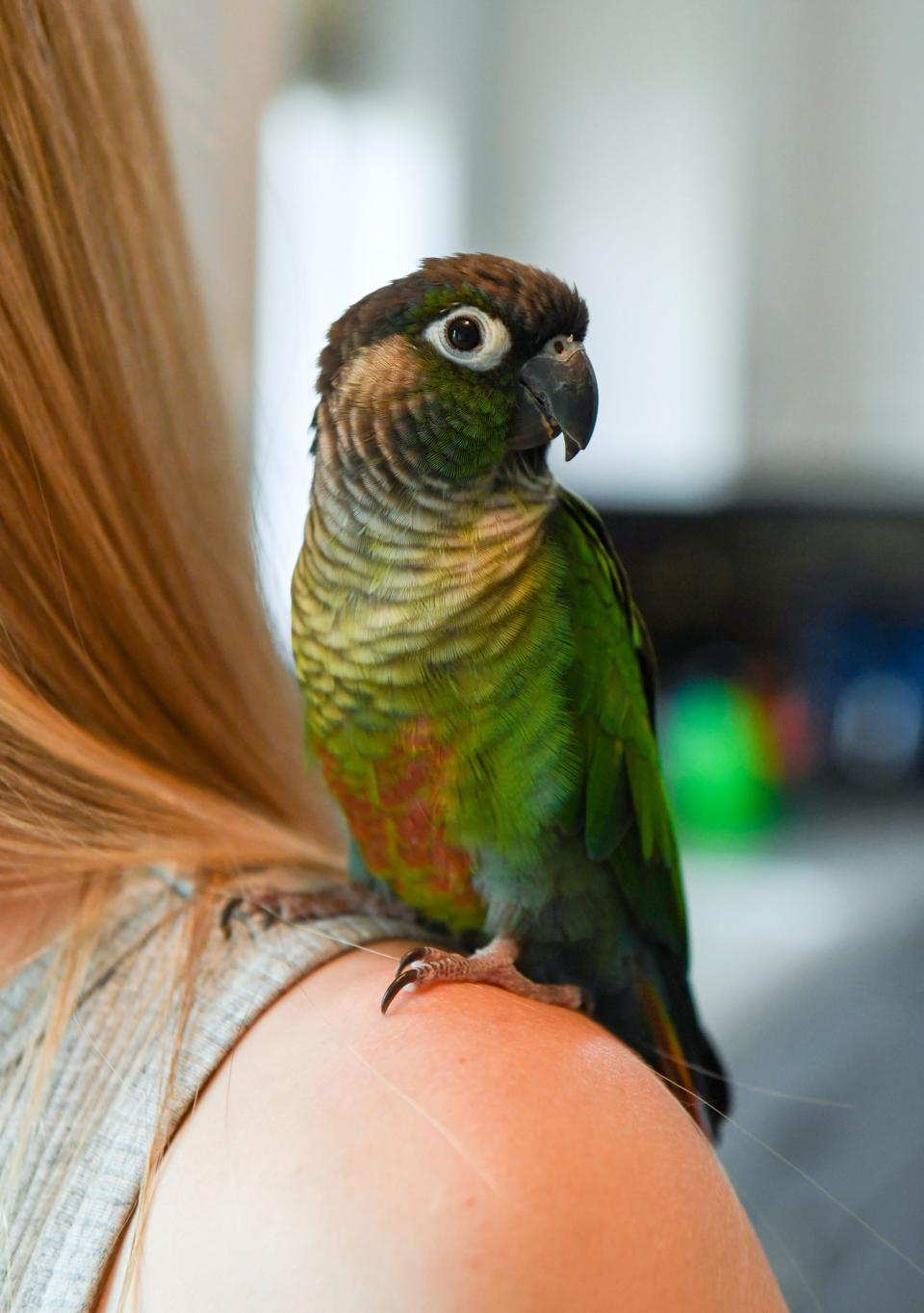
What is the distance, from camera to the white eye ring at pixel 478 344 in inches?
16.7

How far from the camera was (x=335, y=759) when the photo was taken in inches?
20.5

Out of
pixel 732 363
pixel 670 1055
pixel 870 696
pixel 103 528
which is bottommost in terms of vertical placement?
pixel 870 696

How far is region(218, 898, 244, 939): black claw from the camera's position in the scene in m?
0.54

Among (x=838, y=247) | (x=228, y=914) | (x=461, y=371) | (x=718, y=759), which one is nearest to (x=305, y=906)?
(x=228, y=914)

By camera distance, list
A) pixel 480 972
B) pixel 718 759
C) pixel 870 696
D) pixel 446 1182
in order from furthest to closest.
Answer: pixel 870 696 < pixel 718 759 < pixel 480 972 < pixel 446 1182

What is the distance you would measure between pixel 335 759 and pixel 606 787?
0.13 metres

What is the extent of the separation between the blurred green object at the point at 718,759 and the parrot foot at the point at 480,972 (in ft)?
3.37

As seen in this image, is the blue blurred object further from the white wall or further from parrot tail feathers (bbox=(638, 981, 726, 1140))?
parrot tail feathers (bbox=(638, 981, 726, 1140))

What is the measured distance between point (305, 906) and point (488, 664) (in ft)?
0.54

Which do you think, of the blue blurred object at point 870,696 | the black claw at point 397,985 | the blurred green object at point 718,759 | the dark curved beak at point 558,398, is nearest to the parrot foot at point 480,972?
the black claw at point 397,985

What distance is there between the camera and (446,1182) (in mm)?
384

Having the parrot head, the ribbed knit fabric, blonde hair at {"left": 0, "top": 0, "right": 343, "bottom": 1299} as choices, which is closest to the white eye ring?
the parrot head

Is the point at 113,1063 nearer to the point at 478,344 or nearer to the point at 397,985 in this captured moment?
the point at 397,985

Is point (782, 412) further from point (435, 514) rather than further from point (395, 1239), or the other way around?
point (395, 1239)
